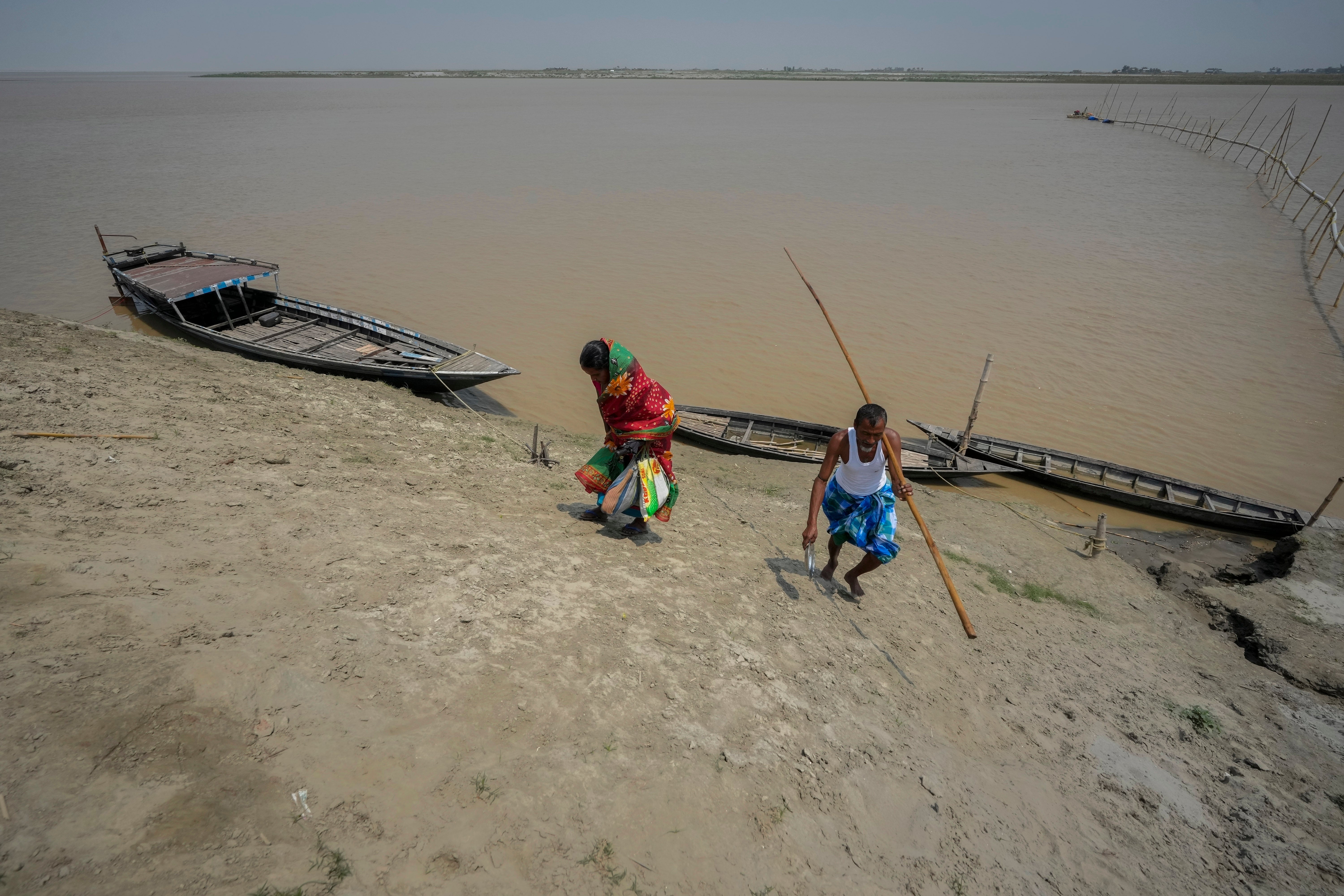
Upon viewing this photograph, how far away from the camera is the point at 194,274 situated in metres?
10.6

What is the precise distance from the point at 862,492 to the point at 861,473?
0.51 ft

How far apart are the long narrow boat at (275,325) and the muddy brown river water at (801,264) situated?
1366mm

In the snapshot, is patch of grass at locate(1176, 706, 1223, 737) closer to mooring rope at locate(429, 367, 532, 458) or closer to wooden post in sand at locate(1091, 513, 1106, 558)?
wooden post in sand at locate(1091, 513, 1106, 558)

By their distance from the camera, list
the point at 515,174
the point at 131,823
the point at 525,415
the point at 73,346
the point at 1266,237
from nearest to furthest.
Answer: the point at 131,823
the point at 73,346
the point at 525,415
the point at 1266,237
the point at 515,174

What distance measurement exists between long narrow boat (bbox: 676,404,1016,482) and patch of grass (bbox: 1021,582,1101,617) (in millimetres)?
2721

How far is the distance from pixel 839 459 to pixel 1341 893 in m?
3.27

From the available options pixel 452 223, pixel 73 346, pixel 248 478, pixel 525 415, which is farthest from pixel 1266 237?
pixel 73 346

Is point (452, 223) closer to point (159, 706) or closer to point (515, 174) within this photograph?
point (515, 174)

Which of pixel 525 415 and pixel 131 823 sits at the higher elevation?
pixel 131 823

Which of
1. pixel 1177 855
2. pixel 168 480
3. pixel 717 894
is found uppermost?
pixel 168 480

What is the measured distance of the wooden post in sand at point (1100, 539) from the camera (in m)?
6.67

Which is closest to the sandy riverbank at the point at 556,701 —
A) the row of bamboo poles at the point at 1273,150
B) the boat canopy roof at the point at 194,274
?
the boat canopy roof at the point at 194,274

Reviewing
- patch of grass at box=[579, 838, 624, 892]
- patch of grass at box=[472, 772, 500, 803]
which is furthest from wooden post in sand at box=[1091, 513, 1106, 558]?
patch of grass at box=[472, 772, 500, 803]

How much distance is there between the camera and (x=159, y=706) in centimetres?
261
